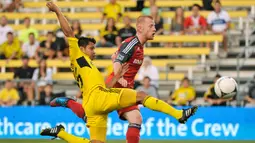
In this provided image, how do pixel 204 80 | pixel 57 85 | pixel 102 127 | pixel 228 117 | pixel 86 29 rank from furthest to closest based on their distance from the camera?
pixel 86 29
pixel 57 85
pixel 204 80
pixel 228 117
pixel 102 127

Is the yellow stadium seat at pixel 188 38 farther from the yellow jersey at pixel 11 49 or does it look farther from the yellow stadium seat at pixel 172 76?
the yellow jersey at pixel 11 49

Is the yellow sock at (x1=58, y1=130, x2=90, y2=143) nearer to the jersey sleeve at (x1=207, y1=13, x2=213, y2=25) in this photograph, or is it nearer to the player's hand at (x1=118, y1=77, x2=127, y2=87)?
the player's hand at (x1=118, y1=77, x2=127, y2=87)

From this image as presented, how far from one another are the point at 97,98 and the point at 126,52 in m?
1.21

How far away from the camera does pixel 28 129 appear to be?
1945cm

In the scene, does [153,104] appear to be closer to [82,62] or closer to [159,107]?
[159,107]

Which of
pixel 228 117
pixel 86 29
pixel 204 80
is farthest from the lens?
pixel 86 29

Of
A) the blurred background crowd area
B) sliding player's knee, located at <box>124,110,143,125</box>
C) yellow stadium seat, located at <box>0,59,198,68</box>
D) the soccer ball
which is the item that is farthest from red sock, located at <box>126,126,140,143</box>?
yellow stadium seat, located at <box>0,59,198,68</box>

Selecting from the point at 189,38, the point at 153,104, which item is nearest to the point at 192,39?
the point at 189,38

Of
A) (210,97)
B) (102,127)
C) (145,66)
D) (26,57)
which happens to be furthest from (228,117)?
(102,127)

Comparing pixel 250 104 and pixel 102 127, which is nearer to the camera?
pixel 102 127

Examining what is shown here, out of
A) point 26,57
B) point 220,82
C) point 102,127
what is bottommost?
point 102,127

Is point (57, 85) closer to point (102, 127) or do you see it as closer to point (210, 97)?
point (210, 97)

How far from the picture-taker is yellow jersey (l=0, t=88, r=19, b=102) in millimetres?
20641

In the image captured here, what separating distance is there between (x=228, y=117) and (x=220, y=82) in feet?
17.4
